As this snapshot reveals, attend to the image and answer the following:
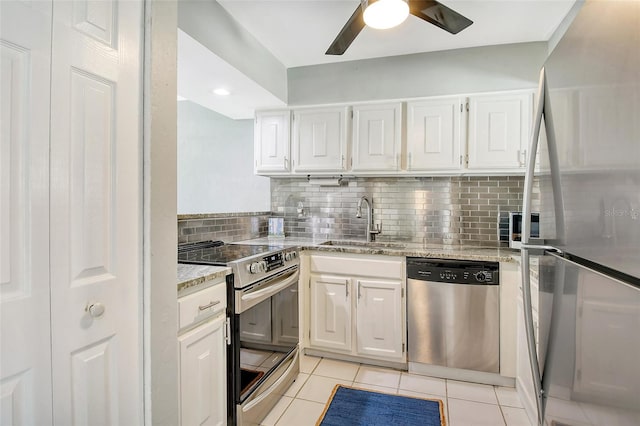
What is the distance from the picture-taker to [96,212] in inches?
37.8

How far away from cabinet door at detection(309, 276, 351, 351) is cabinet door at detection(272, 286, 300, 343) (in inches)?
9.9

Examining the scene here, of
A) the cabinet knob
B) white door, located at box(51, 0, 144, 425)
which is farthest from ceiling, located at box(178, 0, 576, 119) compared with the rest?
the cabinet knob

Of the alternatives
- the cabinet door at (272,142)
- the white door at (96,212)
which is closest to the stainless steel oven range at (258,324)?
the white door at (96,212)

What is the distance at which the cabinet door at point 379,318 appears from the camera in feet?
8.14

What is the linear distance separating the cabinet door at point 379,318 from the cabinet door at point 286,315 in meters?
0.49

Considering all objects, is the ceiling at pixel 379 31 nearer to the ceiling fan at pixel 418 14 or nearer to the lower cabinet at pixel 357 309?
the ceiling fan at pixel 418 14

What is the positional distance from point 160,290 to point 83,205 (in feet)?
1.23

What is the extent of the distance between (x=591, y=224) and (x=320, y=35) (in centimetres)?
236

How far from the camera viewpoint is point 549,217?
836mm

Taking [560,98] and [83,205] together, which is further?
[83,205]

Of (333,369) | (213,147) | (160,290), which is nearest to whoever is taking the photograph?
(160,290)

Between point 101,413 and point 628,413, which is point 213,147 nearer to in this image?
point 101,413

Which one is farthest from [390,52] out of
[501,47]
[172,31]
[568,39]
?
[568,39]

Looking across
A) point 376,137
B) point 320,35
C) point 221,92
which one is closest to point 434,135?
point 376,137
